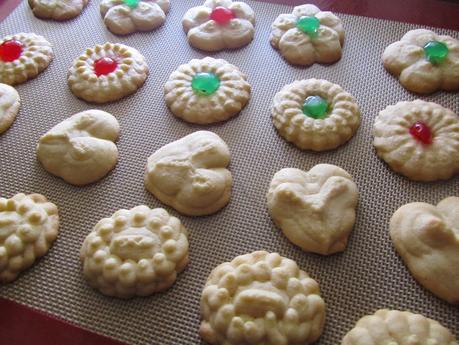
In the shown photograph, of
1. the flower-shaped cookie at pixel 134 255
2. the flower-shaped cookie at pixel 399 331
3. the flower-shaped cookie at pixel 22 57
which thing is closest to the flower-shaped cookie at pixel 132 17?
the flower-shaped cookie at pixel 22 57

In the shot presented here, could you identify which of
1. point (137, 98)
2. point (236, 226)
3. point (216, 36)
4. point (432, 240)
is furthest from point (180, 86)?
point (432, 240)

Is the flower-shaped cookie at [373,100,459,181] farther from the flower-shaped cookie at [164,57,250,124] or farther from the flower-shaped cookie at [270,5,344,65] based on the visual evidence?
the flower-shaped cookie at [164,57,250,124]

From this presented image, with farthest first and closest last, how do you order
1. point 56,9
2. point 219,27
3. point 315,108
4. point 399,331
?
point 56,9
point 219,27
point 315,108
point 399,331

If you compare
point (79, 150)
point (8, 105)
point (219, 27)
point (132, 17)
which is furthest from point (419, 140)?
point (8, 105)

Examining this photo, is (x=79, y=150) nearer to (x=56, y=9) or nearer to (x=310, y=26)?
(x=56, y=9)

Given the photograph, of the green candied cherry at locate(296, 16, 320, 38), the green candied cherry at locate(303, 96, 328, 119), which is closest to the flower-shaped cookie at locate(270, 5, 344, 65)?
the green candied cherry at locate(296, 16, 320, 38)

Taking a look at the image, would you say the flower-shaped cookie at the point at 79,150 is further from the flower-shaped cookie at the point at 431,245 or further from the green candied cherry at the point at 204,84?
the flower-shaped cookie at the point at 431,245
